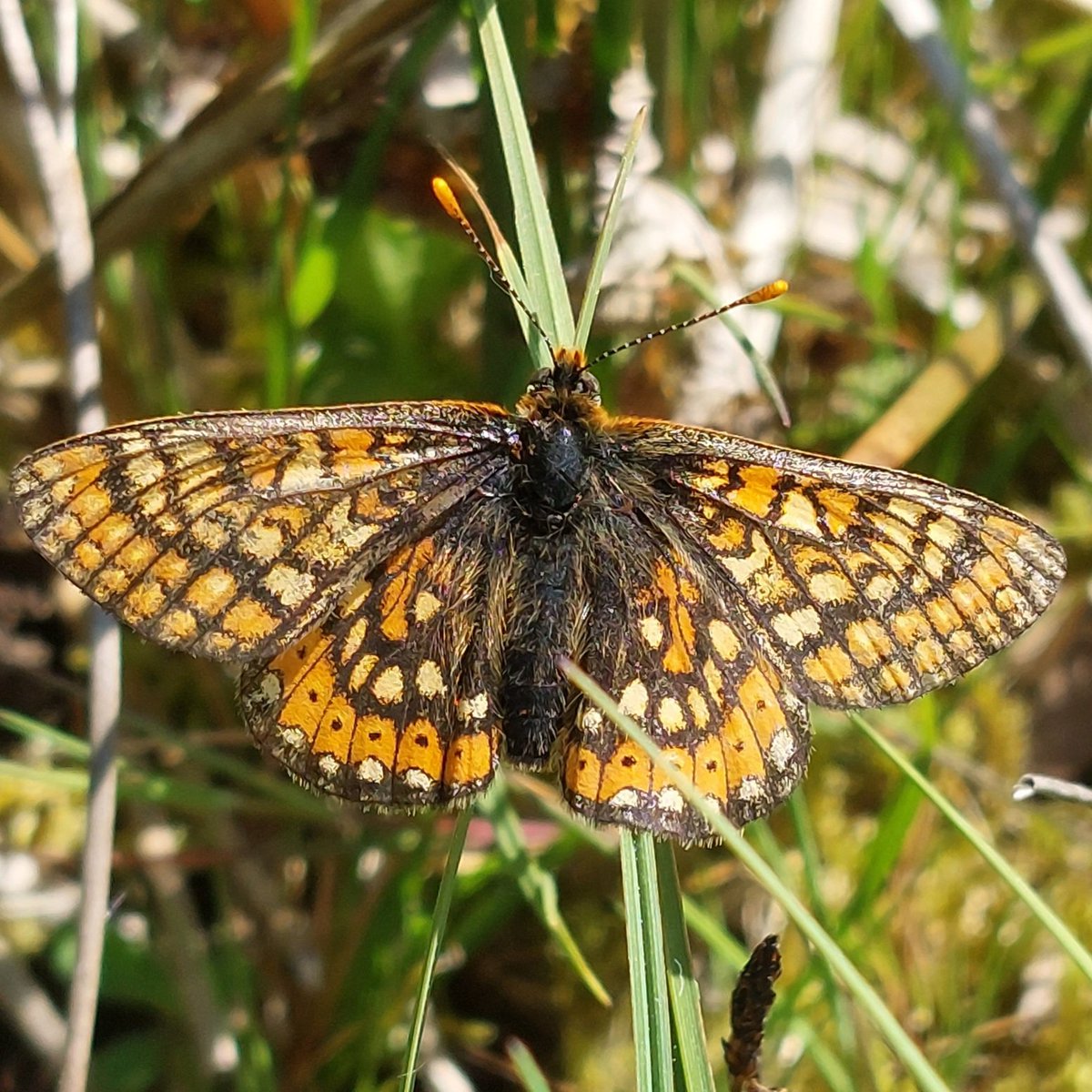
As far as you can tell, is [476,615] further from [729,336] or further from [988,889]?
[988,889]

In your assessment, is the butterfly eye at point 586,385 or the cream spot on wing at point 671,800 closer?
the cream spot on wing at point 671,800

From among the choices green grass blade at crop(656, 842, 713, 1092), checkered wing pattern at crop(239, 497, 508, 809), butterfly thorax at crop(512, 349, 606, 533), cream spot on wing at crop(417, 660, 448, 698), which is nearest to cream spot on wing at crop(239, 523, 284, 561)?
checkered wing pattern at crop(239, 497, 508, 809)

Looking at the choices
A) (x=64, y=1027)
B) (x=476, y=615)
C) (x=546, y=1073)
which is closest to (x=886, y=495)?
(x=476, y=615)

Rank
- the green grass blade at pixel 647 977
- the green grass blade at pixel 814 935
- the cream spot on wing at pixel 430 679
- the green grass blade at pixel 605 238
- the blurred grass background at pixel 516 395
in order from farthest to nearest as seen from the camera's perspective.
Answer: the blurred grass background at pixel 516 395 < the cream spot on wing at pixel 430 679 < the green grass blade at pixel 605 238 < the green grass blade at pixel 647 977 < the green grass blade at pixel 814 935

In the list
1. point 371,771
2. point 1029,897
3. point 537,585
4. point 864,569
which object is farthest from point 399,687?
point 1029,897

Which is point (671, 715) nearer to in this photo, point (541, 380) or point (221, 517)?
point (541, 380)

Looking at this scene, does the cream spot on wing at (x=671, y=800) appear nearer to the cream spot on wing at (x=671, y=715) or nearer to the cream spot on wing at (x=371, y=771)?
the cream spot on wing at (x=671, y=715)

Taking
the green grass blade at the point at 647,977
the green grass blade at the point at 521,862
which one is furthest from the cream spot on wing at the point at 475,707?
the green grass blade at the point at 647,977
